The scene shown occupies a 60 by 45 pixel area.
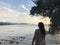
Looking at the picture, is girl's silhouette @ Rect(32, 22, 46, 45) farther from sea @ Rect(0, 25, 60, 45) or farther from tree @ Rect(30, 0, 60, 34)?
sea @ Rect(0, 25, 60, 45)

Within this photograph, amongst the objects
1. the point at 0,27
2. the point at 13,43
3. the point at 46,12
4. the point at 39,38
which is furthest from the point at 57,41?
the point at 0,27

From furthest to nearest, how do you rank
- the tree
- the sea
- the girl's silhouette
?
the sea
the tree
the girl's silhouette

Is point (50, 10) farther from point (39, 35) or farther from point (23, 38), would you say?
point (23, 38)

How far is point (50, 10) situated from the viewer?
19531 millimetres

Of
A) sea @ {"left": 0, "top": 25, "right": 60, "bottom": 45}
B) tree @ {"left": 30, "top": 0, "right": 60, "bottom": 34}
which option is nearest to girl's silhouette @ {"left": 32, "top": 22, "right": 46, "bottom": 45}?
tree @ {"left": 30, "top": 0, "right": 60, "bottom": 34}

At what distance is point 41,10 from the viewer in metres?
19.8

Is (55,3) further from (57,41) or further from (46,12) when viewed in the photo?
(57,41)

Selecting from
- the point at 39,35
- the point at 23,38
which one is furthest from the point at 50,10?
the point at 23,38

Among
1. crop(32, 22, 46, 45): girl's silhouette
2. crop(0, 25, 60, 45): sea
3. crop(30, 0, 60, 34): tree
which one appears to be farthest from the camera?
crop(0, 25, 60, 45): sea

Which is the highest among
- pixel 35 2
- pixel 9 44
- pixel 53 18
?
pixel 35 2

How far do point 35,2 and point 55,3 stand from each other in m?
2.21

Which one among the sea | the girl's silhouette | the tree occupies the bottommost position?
the sea

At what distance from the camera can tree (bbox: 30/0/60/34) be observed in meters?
18.4

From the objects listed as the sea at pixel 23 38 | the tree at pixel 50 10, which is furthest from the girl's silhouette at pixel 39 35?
the sea at pixel 23 38
